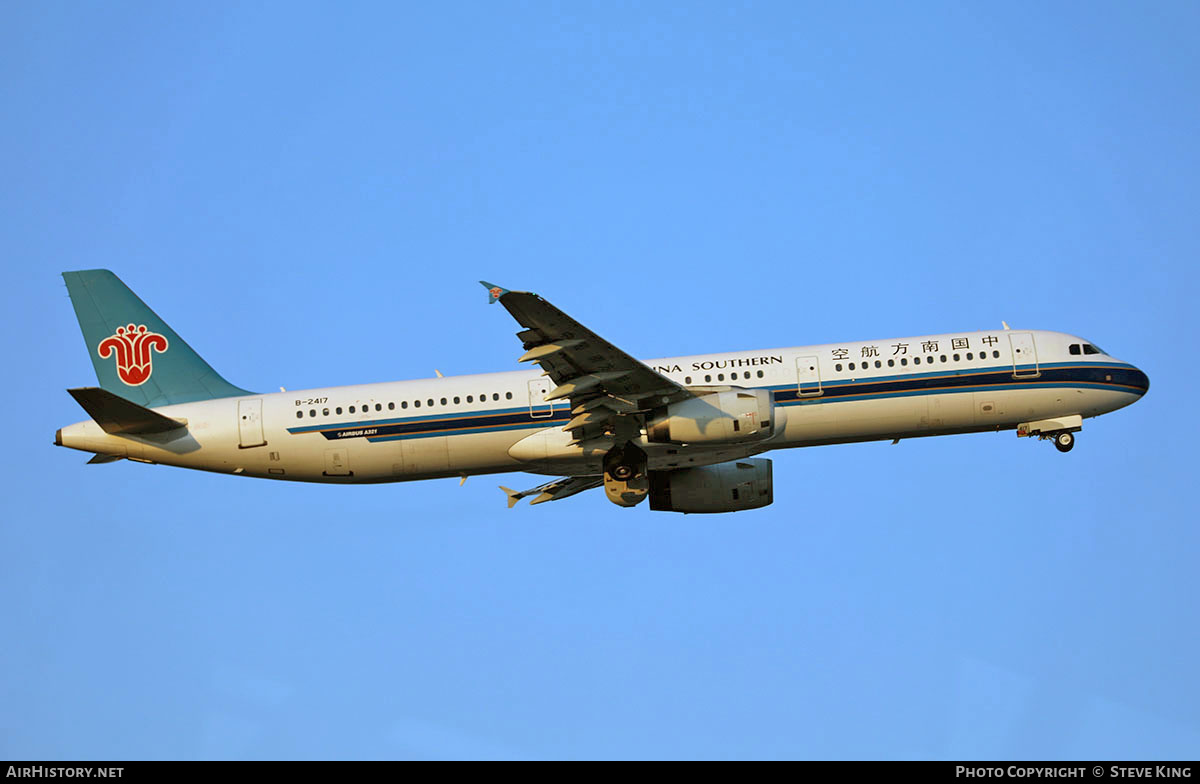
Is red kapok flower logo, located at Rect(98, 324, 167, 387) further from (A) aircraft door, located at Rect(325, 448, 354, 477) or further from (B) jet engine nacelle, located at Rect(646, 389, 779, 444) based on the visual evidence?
(B) jet engine nacelle, located at Rect(646, 389, 779, 444)

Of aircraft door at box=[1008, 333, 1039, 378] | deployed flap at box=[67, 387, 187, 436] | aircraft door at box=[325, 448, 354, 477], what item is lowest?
aircraft door at box=[325, 448, 354, 477]

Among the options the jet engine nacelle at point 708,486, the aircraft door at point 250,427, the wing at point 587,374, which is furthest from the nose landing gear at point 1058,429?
the aircraft door at point 250,427

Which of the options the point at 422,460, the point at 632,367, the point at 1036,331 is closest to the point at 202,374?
the point at 422,460

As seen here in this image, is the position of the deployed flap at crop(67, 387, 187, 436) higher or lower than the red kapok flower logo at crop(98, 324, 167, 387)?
lower

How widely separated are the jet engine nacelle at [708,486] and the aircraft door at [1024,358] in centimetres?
937

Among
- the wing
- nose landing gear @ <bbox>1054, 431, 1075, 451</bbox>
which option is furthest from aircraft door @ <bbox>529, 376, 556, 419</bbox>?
nose landing gear @ <bbox>1054, 431, 1075, 451</bbox>

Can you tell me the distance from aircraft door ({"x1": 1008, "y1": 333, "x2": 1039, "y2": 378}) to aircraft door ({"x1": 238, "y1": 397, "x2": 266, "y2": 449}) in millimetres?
24653

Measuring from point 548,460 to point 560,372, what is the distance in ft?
11.8

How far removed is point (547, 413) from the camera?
42.8 meters

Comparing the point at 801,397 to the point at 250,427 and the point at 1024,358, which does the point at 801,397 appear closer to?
the point at 1024,358

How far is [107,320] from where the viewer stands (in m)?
46.0

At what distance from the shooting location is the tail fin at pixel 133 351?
148ft

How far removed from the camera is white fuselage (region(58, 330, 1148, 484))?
4275 cm
